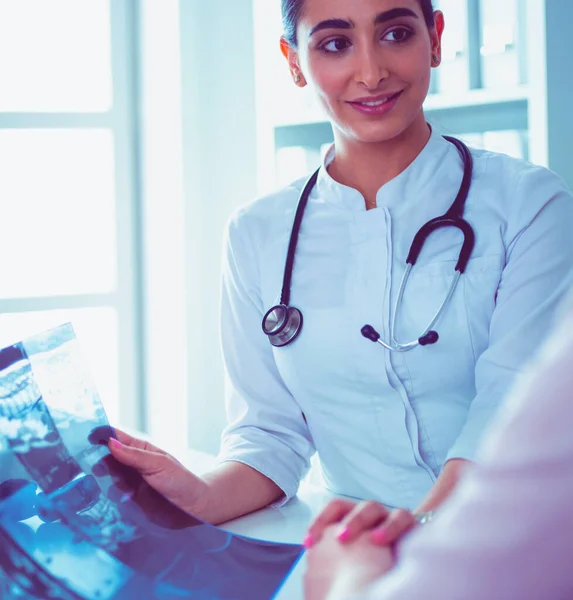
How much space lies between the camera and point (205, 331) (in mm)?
2152

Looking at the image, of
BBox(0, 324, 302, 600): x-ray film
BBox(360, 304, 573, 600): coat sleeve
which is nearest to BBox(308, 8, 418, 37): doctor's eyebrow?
BBox(0, 324, 302, 600): x-ray film

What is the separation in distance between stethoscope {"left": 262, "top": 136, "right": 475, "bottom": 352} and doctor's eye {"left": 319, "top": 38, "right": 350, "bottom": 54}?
0.76 ft

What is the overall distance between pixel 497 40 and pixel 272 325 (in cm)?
76

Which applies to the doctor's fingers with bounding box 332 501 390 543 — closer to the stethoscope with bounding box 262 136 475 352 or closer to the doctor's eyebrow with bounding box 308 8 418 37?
the stethoscope with bounding box 262 136 475 352

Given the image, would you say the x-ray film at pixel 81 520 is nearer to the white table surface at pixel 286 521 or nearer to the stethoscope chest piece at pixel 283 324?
the white table surface at pixel 286 521

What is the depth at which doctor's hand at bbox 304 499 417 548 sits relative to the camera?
0.57 m

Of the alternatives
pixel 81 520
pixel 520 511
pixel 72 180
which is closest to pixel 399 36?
pixel 81 520

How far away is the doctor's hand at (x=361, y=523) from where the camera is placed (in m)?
0.57

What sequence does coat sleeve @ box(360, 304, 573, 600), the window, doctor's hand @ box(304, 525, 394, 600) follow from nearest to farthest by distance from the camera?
coat sleeve @ box(360, 304, 573, 600)
doctor's hand @ box(304, 525, 394, 600)
the window

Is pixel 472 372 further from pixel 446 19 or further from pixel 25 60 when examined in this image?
pixel 25 60

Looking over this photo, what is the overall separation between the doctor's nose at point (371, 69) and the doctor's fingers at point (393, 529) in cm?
68

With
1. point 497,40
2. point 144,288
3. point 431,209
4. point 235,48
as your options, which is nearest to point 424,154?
point 431,209

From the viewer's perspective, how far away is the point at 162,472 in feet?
3.04

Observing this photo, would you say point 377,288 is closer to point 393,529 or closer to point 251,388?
point 251,388
